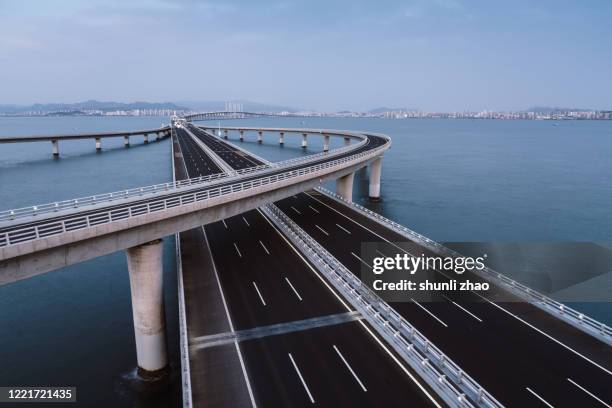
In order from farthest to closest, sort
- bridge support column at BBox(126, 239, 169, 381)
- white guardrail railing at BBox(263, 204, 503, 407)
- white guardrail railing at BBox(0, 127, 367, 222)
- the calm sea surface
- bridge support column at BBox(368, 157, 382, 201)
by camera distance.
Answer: bridge support column at BBox(368, 157, 382, 201) < the calm sea surface < bridge support column at BBox(126, 239, 169, 381) < white guardrail railing at BBox(0, 127, 367, 222) < white guardrail railing at BBox(263, 204, 503, 407)

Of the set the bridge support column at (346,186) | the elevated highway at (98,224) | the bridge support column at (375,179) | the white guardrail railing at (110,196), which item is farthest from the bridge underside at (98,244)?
the bridge support column at (375,179)

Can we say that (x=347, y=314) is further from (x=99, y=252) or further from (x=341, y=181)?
(x=341, y=181)

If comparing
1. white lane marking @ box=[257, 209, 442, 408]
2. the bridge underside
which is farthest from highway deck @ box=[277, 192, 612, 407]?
the bridge underside

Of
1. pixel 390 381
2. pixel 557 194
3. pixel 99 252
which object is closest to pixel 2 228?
pixel 99 252

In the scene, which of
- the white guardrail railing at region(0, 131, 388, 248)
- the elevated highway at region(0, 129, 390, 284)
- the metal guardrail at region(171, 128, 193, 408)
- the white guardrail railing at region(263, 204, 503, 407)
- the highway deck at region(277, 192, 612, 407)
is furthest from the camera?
the white guardrail railing at region(0, 131, 388, 248)

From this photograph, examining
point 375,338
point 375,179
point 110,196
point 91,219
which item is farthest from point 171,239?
point 375,179

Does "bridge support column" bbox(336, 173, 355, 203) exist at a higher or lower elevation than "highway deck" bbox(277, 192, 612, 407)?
higher

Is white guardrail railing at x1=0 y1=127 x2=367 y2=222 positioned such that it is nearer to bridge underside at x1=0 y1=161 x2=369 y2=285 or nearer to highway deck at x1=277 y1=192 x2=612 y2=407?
bridge underside at x1=0 y1=161 x2=369 y2=285
